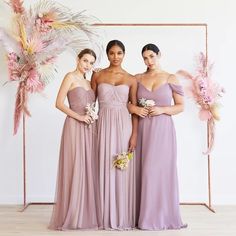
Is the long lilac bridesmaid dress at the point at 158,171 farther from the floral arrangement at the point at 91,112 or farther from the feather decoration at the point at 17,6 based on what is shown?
the feather decoration at the point at 17,6

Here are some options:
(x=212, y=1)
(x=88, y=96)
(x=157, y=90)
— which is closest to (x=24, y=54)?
(x=88, y=96)

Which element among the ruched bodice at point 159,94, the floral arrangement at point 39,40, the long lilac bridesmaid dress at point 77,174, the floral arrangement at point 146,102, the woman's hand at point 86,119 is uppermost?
the floral arrangement at point 39,40

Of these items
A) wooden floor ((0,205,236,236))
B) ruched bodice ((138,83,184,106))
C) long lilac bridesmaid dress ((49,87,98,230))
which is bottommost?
wooden floor ((0,205,236,236))

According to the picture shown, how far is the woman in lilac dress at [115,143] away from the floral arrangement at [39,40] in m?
1.14

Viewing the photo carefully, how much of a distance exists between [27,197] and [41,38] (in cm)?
186

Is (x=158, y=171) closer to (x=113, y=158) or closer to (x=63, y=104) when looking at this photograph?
(x=113, y=158)

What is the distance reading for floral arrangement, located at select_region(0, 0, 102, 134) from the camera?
18.2 ft

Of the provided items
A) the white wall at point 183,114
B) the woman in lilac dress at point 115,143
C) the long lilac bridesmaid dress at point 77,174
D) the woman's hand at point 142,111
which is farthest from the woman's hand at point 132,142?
the white wall at point 183,114

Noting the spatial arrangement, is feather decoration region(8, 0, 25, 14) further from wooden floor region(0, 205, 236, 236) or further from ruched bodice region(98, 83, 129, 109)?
wooden floor region(0, 205, 236, 236)

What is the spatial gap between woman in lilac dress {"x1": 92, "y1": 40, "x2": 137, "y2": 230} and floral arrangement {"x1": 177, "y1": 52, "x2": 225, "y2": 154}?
46.5 inches

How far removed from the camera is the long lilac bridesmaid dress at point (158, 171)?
14.9 feet

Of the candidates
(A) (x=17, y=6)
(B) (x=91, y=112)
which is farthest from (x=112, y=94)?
(A) (x=17, y=6)

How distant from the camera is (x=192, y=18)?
5934 mm

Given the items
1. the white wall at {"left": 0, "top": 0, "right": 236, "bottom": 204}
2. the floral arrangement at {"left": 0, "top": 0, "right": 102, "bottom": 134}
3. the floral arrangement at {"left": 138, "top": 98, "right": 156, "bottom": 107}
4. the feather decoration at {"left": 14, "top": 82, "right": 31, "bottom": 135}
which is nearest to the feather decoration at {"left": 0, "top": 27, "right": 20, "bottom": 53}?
the floral arrangement at {"left": 0, "top": 0, "right": 102, "bottom": 134}
